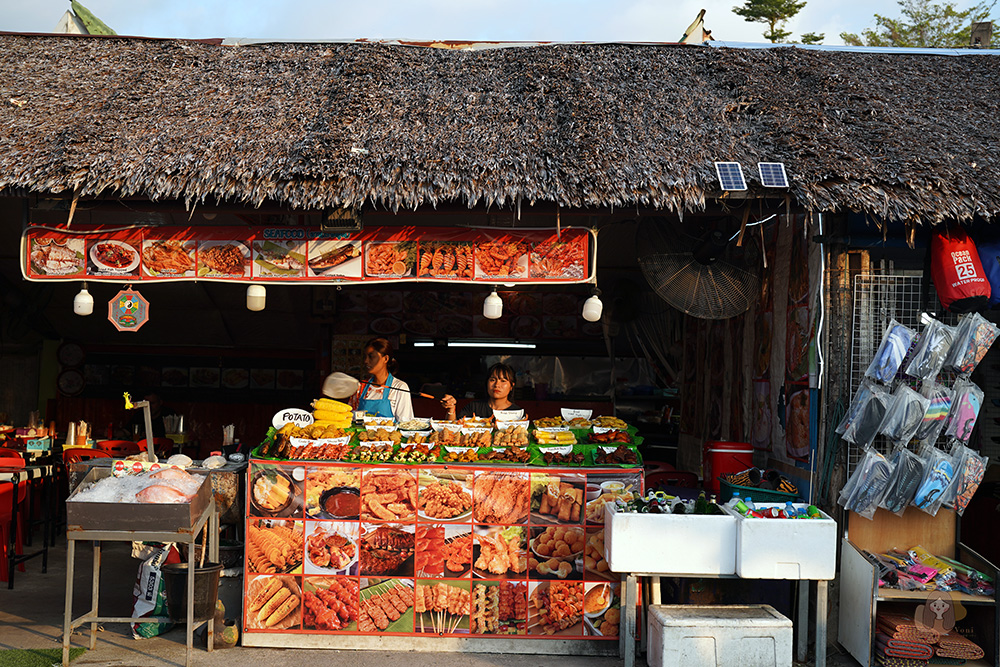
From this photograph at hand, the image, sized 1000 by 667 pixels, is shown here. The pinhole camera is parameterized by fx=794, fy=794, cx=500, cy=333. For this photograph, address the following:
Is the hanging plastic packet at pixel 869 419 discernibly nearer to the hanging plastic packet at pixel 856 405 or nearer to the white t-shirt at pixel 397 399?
the hanging plastic packet at pixel 856 405

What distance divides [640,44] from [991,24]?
4.81 m

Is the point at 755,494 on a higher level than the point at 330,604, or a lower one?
higher

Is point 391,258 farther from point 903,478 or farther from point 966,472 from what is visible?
point 966,472

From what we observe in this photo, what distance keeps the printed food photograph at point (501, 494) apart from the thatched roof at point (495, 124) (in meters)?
1.99

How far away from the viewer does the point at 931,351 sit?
5.51m

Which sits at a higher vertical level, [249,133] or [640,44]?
[640,44]

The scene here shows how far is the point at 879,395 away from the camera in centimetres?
552

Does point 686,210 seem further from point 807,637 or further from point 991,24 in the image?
point 991,24

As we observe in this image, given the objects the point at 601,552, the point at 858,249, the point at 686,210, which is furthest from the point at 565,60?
the point at 601,552

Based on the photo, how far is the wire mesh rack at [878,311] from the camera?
582 centimetres

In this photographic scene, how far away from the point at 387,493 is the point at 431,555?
1.81 feet

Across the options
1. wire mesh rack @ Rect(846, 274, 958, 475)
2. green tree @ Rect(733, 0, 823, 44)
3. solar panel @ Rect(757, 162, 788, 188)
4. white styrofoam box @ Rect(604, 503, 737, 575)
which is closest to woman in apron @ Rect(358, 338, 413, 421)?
white styrofoam box @ Rect(604, 503, 737, 575)

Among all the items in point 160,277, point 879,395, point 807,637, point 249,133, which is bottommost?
point 807,637

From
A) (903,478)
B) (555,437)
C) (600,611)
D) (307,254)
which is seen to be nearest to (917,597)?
(903,478)
